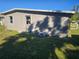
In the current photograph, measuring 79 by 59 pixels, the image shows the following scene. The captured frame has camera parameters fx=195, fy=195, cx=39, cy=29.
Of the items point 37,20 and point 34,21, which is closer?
point 37,20

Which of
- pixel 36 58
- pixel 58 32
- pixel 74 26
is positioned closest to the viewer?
pixel 36 58

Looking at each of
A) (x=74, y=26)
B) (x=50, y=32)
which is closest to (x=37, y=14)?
(x=50, y=32)

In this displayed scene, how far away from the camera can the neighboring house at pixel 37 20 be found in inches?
812

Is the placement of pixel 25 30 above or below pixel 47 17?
below

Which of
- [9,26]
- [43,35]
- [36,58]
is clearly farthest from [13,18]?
[36,58]

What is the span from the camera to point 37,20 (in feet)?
71.3

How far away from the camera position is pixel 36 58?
35.3 ft

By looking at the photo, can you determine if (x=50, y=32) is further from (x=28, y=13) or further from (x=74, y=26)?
(x=74, y=26)

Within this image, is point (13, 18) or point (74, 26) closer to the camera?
point (13, 18)

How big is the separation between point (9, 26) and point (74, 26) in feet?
47.6

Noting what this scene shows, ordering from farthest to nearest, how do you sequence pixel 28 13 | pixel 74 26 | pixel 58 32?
pixel 74 26, pixel 28 13, pixel 58 32

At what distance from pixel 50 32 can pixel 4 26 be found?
5.82 m

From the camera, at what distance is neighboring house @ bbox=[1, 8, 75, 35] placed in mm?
20625

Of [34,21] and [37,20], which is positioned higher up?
[37,20]
